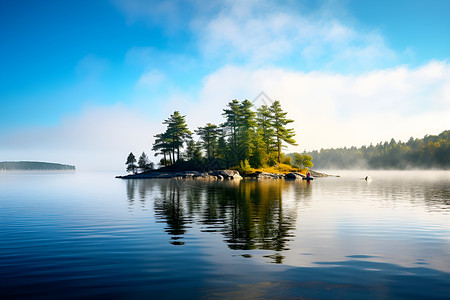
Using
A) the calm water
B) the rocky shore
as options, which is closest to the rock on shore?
the rocky shore

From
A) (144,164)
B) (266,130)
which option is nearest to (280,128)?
(266,130)

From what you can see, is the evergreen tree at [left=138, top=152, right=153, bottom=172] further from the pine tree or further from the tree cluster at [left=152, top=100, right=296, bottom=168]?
the pine tree

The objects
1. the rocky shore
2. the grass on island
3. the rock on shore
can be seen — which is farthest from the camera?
the grass on island

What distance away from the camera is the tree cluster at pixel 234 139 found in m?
87.9

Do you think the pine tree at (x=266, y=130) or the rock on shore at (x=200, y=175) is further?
the pine tree at (x=266, y=130)

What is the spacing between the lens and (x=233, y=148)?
293ft

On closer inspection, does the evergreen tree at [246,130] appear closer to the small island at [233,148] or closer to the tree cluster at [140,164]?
the small island at [233,148]

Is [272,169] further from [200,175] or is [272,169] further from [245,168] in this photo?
[200,175]

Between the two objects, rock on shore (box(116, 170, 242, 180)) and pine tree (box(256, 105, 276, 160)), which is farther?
pine tree (box(256, 105, 276, 160))

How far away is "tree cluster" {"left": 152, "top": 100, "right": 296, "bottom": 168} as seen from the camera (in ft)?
289

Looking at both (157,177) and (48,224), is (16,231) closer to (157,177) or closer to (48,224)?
(48,224)

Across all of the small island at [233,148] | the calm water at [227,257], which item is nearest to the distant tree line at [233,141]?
the small island at [233,148]

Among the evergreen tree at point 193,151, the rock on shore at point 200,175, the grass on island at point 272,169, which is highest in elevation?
the evergreen tree at point 193,151

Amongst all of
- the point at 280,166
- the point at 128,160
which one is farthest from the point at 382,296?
the point at 128,160
